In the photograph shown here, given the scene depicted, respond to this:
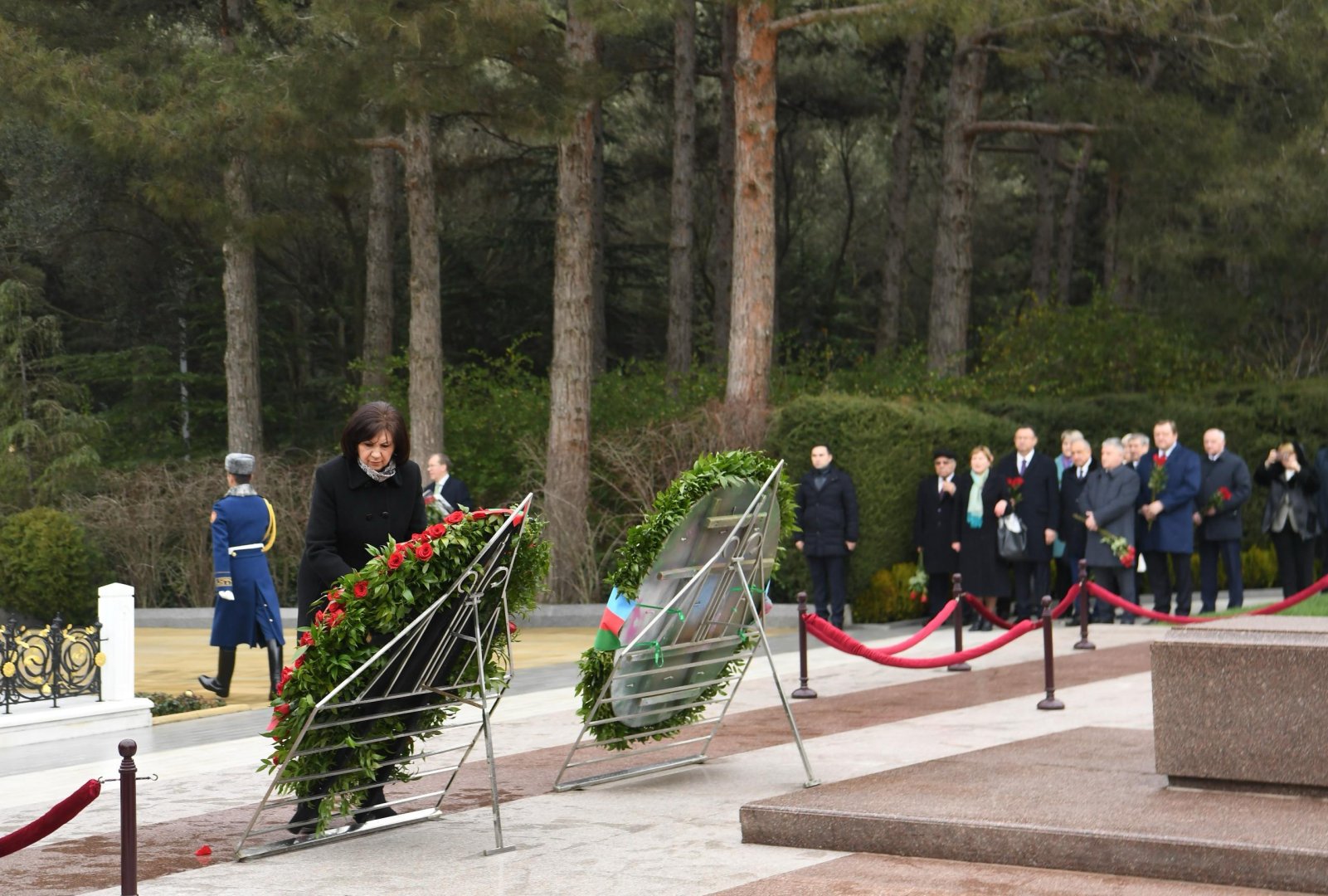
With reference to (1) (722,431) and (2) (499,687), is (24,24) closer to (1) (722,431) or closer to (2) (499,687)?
(1) (722,431)

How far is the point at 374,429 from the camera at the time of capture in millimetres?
7465

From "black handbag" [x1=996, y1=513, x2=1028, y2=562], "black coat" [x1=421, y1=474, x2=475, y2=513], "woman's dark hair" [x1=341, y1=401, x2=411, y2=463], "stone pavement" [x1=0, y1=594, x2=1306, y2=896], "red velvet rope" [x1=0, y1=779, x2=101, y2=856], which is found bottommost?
"stone pavement" [x1=0, y1=594, x2=1306, y2=896]

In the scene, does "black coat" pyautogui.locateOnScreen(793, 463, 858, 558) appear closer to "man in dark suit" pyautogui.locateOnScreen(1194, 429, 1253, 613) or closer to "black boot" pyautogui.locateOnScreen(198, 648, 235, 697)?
"man in dark suit" pyautogui.locateOnScreen(1194, 429, 1253, 613)

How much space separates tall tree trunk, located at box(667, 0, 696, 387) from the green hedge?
9.55 m

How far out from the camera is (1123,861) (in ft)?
21.3

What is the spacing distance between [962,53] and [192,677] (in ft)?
52.8

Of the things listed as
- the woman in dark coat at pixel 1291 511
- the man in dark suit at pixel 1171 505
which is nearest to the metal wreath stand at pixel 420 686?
the man in dark suit at pixel 1171 505

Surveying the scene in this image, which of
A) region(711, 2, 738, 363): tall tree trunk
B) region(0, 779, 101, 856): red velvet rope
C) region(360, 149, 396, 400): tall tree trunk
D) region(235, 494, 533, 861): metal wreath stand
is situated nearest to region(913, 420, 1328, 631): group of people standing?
region(235, 494, 533, 861): metal wreath stand

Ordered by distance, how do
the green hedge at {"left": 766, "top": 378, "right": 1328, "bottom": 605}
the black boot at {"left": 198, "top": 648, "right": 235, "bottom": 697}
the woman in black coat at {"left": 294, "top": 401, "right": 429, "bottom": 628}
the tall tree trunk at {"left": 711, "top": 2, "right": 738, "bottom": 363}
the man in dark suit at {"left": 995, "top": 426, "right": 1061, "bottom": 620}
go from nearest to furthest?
the woman in black coat at {"left": 294, "top": 401, "right": 429, "bottom": 628}
the black boot at {"left": 198, "top": 648, "right": 235, "bottom": 697}
the man in dark suit at {"left": 995, "top": 426, "right": 1061, "bottom": 620}
the green hedge at {"left": 766, "top": 378, "right": 1328, "bottom": 605}
the tall tree trunk at {"left": 711, "top": 2, "right": 738, "bottom": 363}

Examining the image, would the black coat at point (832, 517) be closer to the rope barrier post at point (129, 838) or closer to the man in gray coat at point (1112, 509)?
the man in gray coat at point (1112, 509)

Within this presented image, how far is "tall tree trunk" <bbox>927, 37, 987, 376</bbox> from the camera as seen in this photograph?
25.5 meters

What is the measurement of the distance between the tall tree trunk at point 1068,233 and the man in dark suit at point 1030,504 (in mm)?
15963

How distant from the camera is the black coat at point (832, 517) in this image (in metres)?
16.1

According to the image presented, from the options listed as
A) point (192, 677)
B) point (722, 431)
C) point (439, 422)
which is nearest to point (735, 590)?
point (192, 677)
